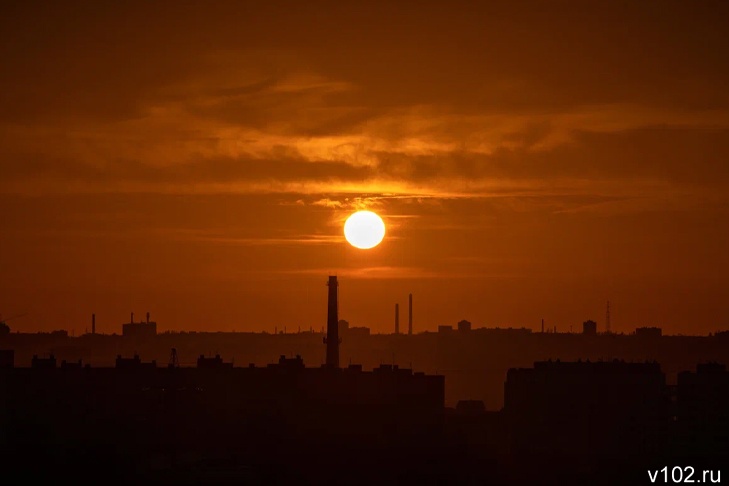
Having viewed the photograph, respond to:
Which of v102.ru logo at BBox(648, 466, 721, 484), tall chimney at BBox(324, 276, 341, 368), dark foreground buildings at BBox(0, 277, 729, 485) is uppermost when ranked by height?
tall chimney at BBox(324, 276, 341, 368)

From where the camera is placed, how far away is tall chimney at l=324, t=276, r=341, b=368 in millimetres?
80387

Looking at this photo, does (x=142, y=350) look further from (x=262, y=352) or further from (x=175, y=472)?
(x=175, y=472)

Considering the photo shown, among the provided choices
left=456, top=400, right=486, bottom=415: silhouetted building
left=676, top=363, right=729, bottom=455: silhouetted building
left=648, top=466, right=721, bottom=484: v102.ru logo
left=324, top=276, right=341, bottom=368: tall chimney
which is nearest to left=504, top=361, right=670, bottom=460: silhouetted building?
left=676, top=363, right=729, bottom=455: silhouetted building

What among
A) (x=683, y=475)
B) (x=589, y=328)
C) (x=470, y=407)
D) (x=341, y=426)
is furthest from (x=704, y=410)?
(x=589, y=328)

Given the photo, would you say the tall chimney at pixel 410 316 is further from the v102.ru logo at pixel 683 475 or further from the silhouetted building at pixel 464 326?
the v102.ru logo at pixel 683 475

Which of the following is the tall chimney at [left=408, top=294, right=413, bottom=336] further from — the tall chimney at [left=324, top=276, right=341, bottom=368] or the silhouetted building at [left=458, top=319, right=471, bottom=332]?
the tall chimney at [left=324, top=276, right=341, bottom=368]

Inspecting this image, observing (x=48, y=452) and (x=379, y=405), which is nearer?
(x=48, y=452)

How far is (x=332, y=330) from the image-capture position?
275ft

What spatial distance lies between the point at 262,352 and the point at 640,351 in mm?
50890

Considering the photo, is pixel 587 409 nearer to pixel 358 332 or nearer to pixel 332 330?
pixel 332 330

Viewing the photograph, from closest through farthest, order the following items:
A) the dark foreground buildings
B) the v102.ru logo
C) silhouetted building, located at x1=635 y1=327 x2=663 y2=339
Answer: the v102.ru logo < the dark foreground buildings < silhouetted building, located at x1=635 y1=327 x2=663 y2=339

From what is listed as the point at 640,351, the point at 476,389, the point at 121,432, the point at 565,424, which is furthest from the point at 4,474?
the point at 640,351

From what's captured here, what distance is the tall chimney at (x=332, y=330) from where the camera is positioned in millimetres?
80387

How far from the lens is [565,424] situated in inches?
2581
